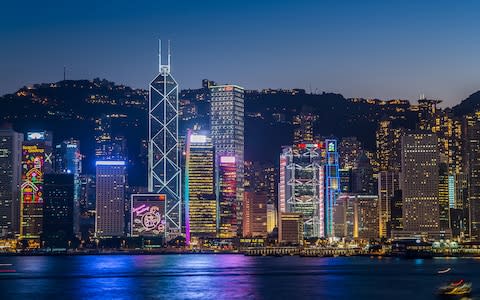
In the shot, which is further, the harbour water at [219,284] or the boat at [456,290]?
the harbour water at [219,284]

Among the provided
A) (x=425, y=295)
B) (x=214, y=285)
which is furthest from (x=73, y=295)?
(x=425, y=295)

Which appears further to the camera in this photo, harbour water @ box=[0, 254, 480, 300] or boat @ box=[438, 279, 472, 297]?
harbour water @ box=[0, 254, 480, 300]

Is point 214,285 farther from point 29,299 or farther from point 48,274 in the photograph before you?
point 48,274

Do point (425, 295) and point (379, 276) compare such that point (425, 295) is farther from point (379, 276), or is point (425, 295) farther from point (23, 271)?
point (23, 271)

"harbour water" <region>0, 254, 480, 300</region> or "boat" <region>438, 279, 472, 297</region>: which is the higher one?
"boat" <region>438, 279, 472, 297</region>

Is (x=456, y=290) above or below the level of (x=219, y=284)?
above

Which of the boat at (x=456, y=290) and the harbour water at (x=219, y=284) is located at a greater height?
the boat at (x=456, y=290)

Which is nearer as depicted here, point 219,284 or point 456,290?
point 456,290

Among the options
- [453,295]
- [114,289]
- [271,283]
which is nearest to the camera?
[453,295]

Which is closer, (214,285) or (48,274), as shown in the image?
(214,285)

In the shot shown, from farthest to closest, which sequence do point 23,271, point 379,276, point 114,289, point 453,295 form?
1. point 23,271
2. point 379,276
3. point 114,289
4. point 453,295
